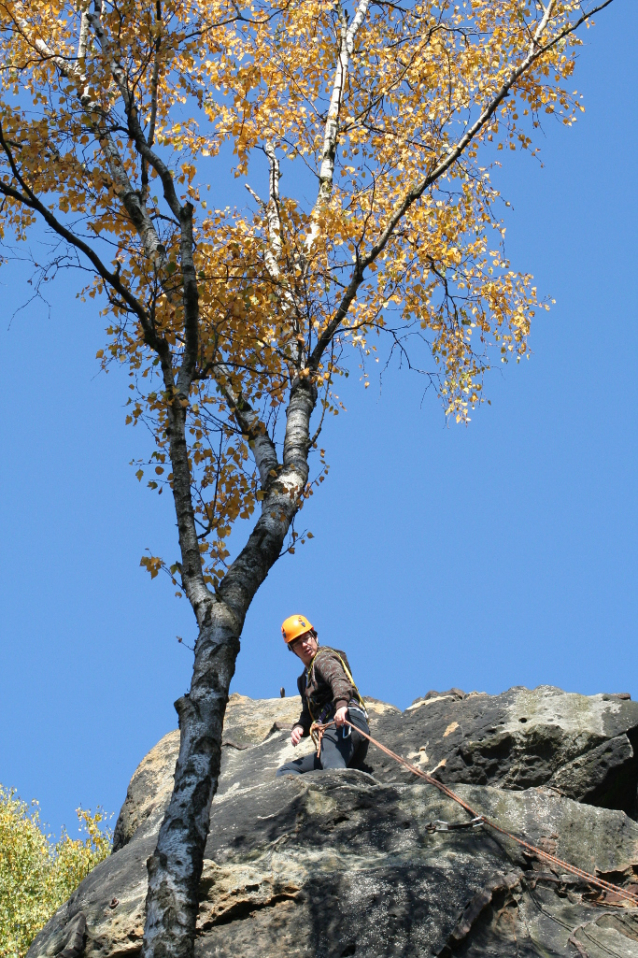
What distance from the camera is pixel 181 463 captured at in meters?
6.69

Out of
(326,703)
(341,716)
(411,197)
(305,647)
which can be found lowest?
(341,716)

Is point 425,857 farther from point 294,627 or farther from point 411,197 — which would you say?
point 411,197

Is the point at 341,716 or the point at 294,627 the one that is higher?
the point at 294,627

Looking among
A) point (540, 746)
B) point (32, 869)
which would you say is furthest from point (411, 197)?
point (32, 869)

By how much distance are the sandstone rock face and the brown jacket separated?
78 cm

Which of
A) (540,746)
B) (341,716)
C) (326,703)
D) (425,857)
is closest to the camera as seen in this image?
(425,857)

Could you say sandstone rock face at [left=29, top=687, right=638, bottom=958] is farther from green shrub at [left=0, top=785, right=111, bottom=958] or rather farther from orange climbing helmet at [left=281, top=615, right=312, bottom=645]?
green shrub at [left=0, top=785, right=111, bottom=958]

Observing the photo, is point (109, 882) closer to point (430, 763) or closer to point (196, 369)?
point (430, 763)

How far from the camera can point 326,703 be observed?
8.70m

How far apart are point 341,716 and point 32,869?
13.7 meters

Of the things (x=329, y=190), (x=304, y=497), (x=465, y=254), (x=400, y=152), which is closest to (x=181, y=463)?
(x=304, y=497)

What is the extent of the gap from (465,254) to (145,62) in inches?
229

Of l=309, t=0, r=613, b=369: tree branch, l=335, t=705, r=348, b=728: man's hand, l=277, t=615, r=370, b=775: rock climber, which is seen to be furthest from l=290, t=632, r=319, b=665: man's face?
l=309, t=0, r=613, b=369: tree branch

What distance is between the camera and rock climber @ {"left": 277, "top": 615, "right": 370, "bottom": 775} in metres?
8.29
